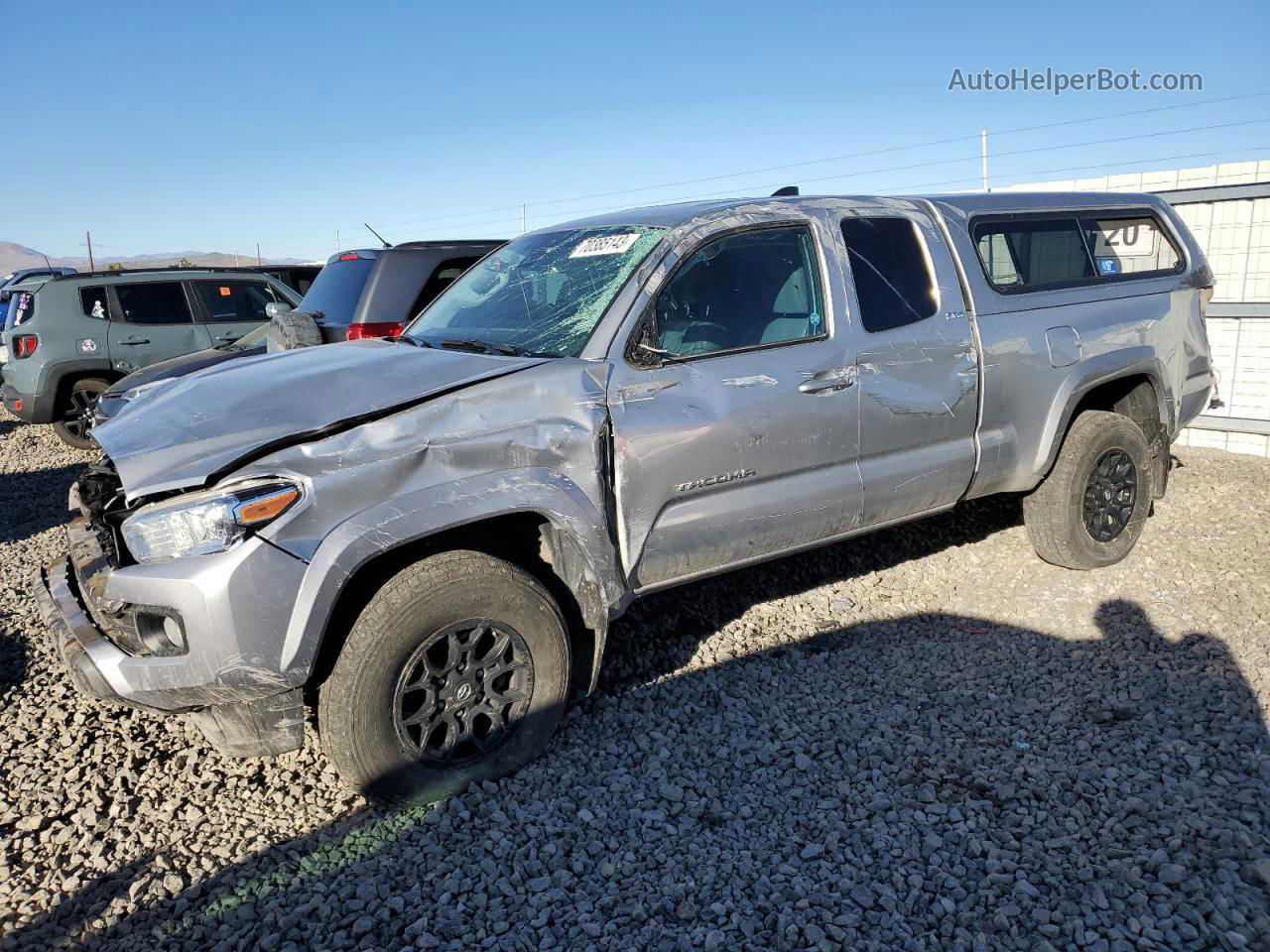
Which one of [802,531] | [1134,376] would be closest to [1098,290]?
[1134,376]

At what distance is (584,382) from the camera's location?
10.9ft

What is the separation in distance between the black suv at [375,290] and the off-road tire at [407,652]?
4047 millimetres

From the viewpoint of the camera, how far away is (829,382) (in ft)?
12.7

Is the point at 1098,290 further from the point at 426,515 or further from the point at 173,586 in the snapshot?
the point at 173,586

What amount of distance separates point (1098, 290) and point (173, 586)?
4469mm

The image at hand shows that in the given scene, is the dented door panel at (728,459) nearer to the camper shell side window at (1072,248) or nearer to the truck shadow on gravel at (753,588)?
the truck shadow on gravel at (753,588)

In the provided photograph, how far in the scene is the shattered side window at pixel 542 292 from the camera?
364cm

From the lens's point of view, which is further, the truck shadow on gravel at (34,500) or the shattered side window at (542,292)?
the truck shadow on gravel at (34,500)

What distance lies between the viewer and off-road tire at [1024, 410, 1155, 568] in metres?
4.91

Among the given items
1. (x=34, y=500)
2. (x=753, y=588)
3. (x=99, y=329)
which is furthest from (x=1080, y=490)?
(x=99, y=329)

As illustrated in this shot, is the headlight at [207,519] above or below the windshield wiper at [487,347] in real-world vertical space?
below

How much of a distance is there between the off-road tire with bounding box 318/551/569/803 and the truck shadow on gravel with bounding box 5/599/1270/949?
0.11 m

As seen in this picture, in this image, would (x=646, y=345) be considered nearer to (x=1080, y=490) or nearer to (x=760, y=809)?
(x=760, y=809)

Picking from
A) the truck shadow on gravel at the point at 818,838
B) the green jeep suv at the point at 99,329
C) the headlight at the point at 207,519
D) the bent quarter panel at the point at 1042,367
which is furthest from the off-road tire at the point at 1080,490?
the green jeep suv at the point at 99,329
